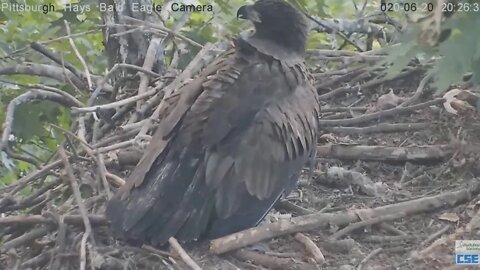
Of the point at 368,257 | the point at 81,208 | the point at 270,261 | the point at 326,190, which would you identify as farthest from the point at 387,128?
the point at 81,208

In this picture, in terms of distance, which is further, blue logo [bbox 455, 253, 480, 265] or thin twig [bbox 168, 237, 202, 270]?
blue logo [bbox 455, 253, 480, 265]

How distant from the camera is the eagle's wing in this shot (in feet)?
12.4

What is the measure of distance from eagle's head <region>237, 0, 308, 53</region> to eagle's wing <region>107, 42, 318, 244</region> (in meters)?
0.34

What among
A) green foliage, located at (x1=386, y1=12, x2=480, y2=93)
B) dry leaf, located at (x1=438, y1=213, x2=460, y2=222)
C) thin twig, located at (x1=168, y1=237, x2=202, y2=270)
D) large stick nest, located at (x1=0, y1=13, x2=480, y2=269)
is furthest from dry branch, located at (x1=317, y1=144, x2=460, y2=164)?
green foliage, located at (x1=386, y1=12, x2=480, y2=93)

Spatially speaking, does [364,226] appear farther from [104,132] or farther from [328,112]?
[104,132]

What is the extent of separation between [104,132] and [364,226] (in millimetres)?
1720

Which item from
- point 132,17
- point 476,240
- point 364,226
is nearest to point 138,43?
point 132,17

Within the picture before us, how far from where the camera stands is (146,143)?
4.38 m

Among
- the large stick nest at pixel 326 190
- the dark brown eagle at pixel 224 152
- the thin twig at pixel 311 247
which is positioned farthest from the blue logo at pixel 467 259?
the dark brown eagle at pixel 224 152

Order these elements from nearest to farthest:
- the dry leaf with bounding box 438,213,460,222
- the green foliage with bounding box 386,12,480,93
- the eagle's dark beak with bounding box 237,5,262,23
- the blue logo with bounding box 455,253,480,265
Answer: the green foliage with bounding box 386,12,480,93 → the blue logo with bounding box 455,253,480,265 → the dry leaf with bounding box 438,213,460,222 → the eagle's dark beak with bounding box 237,5,262,23

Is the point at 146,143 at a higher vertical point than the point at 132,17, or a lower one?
lower

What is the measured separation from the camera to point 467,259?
3779mm

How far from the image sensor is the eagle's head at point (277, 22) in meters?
4.68

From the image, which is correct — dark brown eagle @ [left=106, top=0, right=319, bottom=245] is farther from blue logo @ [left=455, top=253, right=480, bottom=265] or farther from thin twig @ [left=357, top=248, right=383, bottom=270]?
blue logo @ [left=455, top=253, right=480, bottom=265]
